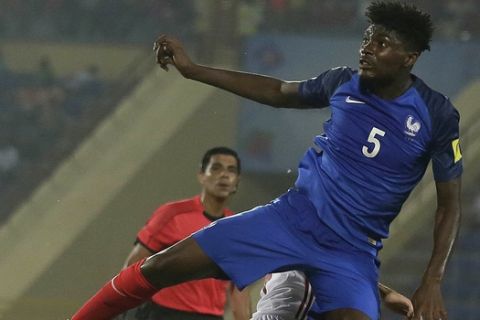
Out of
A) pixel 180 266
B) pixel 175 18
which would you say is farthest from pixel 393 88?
pixel 175 18

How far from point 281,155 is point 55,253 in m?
1.84

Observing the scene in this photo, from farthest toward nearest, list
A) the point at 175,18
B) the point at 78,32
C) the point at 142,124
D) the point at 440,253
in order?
1. the point at 142,124
2. the point at 78,32
3. the point at 175,18
4. the point at 440,253

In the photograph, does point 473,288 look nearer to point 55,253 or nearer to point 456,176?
point 55,253

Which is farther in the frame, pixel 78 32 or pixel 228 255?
pixel 78 32

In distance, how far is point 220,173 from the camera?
6473 mm

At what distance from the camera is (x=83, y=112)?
9312 mm

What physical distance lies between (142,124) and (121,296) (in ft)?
16.2

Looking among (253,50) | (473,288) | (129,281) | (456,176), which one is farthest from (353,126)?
(473,288)

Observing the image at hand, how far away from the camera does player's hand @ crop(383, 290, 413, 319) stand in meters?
4.64

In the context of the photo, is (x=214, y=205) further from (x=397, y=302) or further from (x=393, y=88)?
(x=393, y=88)

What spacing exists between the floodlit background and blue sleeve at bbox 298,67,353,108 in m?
3.99

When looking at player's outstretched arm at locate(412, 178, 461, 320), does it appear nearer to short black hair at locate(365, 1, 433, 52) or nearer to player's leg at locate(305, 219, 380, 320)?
player's leg at locate(305, 219, 380, 320)

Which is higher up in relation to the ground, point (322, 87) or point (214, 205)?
point (214, 205)

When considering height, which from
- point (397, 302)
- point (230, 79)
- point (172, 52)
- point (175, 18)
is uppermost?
point (175, 18)
